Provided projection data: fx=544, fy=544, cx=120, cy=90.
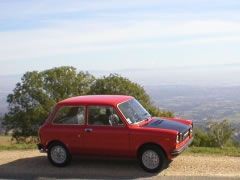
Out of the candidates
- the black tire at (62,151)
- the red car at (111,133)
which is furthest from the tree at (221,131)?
the black tire at (62,151)

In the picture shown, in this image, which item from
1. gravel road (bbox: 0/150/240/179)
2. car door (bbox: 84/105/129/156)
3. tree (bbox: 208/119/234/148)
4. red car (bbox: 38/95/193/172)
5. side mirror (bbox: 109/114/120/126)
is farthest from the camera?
tree (bbox: 208/119/234/148)

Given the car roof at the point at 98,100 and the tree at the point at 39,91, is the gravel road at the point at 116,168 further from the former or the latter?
the tree at the point at 39,91

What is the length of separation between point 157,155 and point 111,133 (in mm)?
1136

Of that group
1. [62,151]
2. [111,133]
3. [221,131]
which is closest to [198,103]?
[221,131]

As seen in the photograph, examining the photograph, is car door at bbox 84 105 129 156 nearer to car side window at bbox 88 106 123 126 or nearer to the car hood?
car side window at bbox 88 106 123 126

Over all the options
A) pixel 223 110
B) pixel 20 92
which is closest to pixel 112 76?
pixel 20 92

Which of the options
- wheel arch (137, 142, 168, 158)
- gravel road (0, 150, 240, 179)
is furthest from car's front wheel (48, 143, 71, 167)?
wheel arch (137, 142, 168, 158)

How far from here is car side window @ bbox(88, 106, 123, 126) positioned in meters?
12.2

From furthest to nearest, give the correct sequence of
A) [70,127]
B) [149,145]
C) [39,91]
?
[39,91], [70,127], [149,145]

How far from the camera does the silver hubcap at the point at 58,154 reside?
41.6ft

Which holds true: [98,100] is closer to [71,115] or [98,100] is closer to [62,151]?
[71,115]

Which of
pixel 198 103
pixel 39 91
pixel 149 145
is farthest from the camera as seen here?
pixel 198 103

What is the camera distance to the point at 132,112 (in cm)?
1255

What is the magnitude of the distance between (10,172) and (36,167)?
2.16ft
